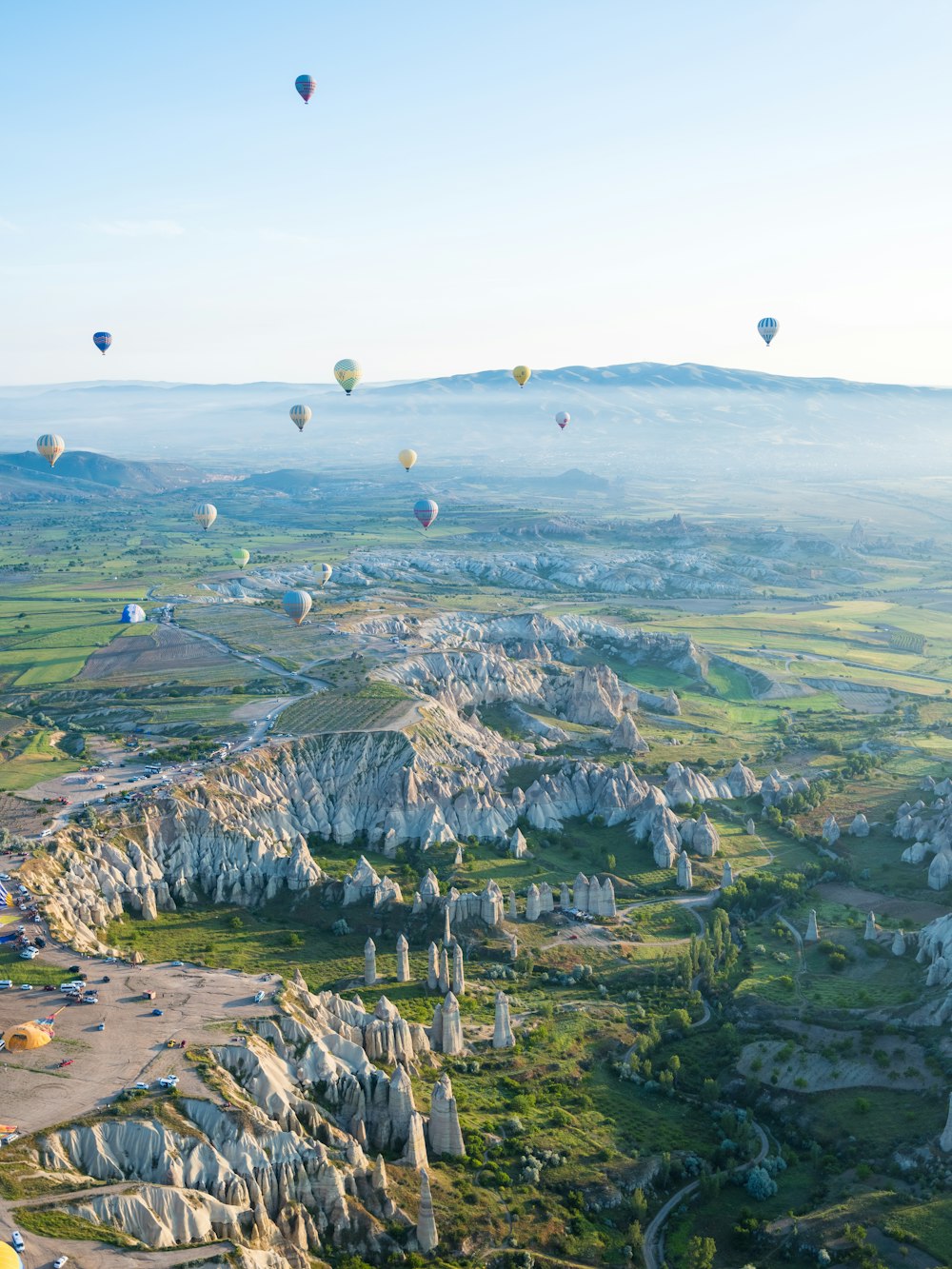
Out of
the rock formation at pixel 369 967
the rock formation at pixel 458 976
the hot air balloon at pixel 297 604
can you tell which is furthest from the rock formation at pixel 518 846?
the hot air balloon at pixel 297 604

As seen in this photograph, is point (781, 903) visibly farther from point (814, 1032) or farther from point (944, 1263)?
point (944, 1263)

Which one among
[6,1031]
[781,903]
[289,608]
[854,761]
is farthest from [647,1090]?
[289,608]

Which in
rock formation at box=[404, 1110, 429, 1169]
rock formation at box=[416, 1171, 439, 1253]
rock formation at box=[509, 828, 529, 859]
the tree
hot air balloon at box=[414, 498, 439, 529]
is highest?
hot air balloon at box=[414, 498, 439, 529]

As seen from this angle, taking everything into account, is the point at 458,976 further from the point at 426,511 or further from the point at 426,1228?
the point at 426,511

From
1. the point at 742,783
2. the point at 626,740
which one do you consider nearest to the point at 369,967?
the point at 742,783

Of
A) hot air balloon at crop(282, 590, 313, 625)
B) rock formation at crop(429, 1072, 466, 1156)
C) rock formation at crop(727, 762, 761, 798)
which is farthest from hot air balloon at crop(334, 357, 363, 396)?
rock formation at crop(429, 1072, 466, 1156)

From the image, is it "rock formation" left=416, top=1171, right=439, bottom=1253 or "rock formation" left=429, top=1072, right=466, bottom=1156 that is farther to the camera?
"rock formation" left=429, top=1072, right=466, bottom=1156

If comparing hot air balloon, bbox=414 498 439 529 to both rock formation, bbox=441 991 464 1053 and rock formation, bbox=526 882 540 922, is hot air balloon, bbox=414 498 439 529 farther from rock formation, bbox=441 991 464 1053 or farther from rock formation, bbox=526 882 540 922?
rock formation, bbox=441 991 464 1053

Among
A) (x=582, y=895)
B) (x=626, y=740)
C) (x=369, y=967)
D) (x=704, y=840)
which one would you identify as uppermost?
(x=626, y=740)
